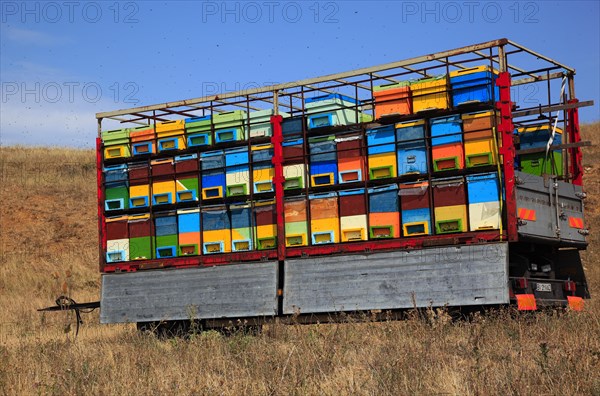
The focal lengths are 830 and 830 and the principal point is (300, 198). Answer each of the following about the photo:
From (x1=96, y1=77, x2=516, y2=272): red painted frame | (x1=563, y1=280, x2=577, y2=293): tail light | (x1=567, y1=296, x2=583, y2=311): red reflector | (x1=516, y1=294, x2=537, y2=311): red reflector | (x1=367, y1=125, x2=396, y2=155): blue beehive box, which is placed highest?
(x1=367, y1=125, x2=396, y2=155): blue beehive box

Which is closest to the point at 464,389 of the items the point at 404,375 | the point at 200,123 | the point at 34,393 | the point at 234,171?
the point at 404,375

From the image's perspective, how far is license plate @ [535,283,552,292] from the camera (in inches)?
491

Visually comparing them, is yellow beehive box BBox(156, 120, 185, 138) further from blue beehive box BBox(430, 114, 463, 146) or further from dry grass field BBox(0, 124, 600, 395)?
blue beehive box BBox(430, 114, 463, 146)

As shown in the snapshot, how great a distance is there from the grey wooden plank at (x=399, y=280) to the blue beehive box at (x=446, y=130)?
1.58 m

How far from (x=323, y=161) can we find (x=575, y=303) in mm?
4543

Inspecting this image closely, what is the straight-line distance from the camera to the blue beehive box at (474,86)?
11883 mm

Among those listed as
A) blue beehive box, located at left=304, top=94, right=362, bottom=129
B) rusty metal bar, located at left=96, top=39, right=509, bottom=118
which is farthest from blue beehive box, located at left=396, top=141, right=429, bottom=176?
rusty metal bar, located at left=96, top=39, right=509, bottom=118

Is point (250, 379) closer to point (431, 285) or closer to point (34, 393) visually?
point (34, 393)

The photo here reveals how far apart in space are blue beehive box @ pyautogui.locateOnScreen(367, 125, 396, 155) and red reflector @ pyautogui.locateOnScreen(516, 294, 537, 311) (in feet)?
9.53

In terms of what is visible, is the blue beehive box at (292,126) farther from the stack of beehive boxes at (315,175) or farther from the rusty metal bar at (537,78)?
the rusty metal bar at (537,78)

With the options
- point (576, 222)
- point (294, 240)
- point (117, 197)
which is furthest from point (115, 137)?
point (576, 222)

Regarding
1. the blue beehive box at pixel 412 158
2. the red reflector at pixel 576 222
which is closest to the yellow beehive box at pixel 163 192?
the blue beehive box at pixel 412 158

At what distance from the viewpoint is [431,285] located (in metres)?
12.0

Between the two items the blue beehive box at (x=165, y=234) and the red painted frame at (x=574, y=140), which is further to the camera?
the blue beehive box at (x=165, y=234)
